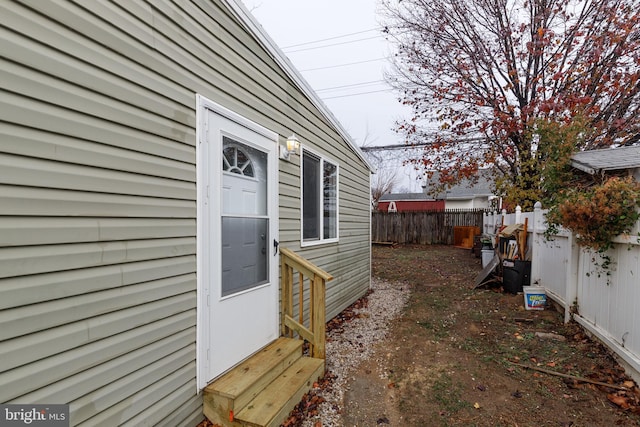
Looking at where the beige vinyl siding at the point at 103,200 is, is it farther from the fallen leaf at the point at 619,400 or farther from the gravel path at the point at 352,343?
the fallen leaf at the point at 619,400

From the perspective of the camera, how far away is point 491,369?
322 centimetres

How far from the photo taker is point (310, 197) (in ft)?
14.3

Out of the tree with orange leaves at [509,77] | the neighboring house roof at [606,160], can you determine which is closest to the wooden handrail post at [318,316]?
the neighboring house roof at [606,160]

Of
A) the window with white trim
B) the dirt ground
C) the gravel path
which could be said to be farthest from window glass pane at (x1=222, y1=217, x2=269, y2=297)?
the dirt ground

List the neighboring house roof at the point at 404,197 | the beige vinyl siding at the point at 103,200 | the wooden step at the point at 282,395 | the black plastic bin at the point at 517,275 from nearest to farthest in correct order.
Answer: the beige vinyl siding at the point at 103,200, the wooden step at the point at 282,395, the black plastic bin at the point at 517,275, the neighboring house roof at the point at 404,197

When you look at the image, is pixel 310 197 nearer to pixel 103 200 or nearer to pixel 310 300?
pixel 310 300

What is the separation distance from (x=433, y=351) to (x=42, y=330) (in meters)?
3.56

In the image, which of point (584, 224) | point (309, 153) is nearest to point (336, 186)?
point (309, 153)

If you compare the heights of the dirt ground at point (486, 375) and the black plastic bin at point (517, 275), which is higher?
the black plastic bin at point (517, 275)

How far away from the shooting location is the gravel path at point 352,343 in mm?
2646

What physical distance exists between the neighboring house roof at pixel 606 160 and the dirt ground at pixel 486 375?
2099mm

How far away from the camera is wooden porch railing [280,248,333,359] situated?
3.21 m

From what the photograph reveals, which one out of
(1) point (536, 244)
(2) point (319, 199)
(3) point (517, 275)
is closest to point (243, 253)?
(2) point (319, 199)

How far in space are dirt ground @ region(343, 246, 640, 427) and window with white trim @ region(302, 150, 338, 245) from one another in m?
1.64
